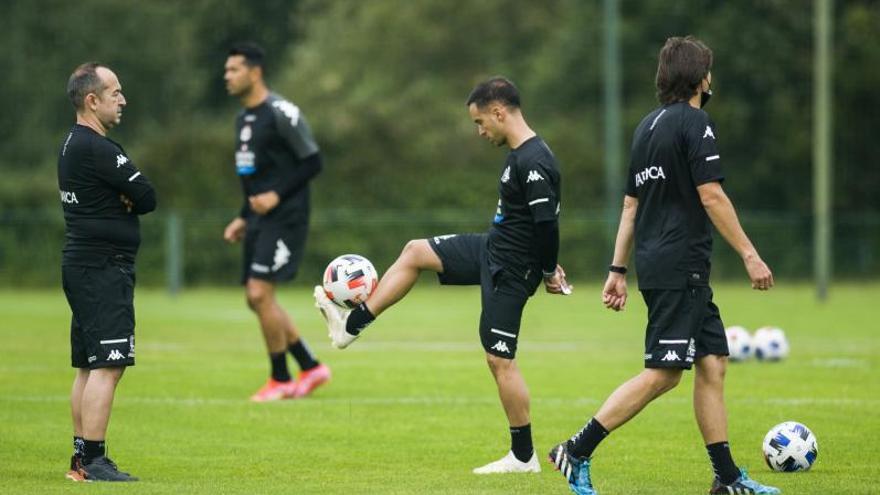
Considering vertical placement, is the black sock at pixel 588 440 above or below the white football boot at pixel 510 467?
above

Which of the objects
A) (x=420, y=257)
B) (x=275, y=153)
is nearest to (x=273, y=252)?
(x=275, y=153)

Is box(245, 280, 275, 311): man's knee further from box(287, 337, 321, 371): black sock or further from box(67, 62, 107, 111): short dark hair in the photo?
box(67, 62, 107, 111): short dark hair

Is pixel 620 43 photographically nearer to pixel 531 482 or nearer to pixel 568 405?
pixel 568 405

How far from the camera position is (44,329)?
20.0 m

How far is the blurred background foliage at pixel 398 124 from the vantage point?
33.0 m

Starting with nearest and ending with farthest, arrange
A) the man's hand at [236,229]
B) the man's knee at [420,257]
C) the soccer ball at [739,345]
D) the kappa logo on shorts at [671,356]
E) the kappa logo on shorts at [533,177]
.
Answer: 1. the kappa logo on shorts at [671,356]
2. the kappa logo on shorts at [533,177]
3. the man's knee at [420,257]
4. the man's hand at [236,229]
5. the soccer ball at [739,345]

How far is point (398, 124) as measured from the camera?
37.3 meters

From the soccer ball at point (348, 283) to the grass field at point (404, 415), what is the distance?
3.18 feet

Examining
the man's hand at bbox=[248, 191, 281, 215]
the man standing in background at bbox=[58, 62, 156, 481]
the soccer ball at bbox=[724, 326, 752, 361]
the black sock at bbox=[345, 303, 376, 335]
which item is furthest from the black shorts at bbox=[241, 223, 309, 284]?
the soccer ball at bbox=[724, 326, 752, 361]

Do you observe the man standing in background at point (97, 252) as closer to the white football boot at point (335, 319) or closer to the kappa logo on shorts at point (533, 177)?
the white football boot at point (335, 319)

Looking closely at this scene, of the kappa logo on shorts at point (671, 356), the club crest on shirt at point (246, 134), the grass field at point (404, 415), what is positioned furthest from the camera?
the club crest on shirt at point (246, 134)

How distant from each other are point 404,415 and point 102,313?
346 cm

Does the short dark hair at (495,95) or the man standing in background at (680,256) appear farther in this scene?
the short dark hair at (495,95)

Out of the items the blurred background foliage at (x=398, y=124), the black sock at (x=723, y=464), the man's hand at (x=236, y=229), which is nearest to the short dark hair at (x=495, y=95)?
the black sock at (x=723, y=464)
